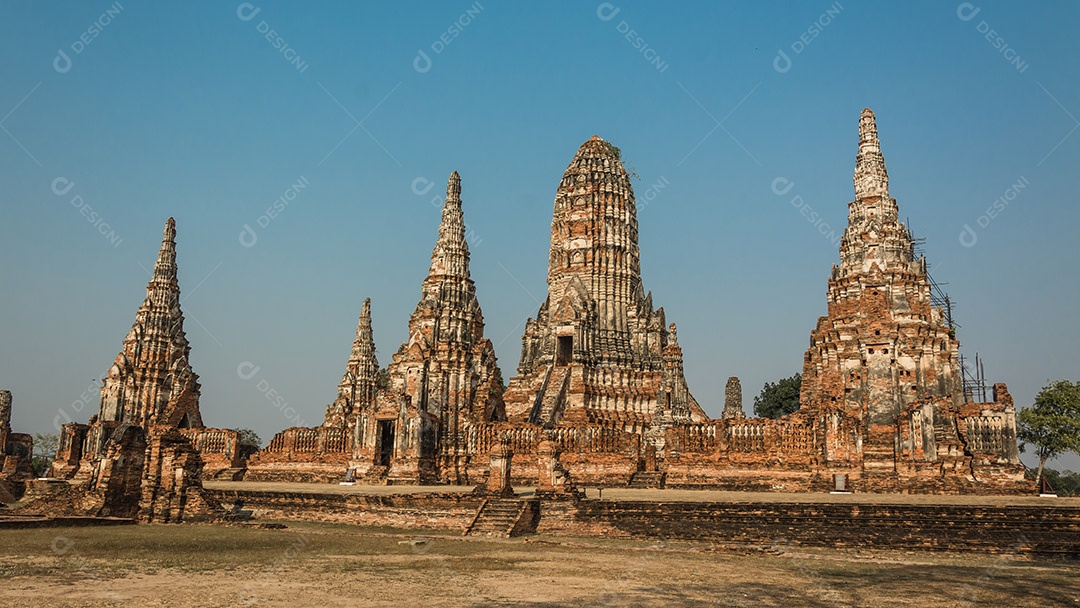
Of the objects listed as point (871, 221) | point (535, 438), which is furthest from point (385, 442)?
point (871, 221)

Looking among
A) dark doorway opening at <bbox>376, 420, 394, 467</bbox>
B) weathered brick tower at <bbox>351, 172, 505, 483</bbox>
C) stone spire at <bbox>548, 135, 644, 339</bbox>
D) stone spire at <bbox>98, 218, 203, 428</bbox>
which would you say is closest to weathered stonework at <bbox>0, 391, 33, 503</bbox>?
stone spire at <bbox>98, 218, 203, 428</bbox>

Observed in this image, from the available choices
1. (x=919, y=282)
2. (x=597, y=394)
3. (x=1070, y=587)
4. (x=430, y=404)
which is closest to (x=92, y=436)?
(x=430, y=404)

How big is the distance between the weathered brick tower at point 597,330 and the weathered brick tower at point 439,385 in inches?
135

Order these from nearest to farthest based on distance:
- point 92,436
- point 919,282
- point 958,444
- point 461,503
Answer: point 461,503
point 958,444
point 919,282
point 92,436

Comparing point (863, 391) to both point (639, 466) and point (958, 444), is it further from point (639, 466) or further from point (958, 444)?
point (639, 466)

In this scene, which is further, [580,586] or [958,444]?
[958,444]

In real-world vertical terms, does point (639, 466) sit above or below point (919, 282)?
below

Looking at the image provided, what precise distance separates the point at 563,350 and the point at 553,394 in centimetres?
325

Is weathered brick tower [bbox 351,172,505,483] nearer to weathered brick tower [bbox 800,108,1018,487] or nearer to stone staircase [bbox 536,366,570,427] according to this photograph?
stone staircase [bbox 536,366,570,427]

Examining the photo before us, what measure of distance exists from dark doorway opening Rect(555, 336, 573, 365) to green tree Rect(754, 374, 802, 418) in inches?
973

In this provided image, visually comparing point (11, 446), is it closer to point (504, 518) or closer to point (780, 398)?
point (504, 518)

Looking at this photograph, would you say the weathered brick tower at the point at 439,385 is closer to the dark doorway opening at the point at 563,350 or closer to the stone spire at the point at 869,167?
the dark doorway opening at the point at 563,350

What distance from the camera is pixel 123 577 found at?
10.6 metres

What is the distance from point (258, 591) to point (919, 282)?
82.8ft
